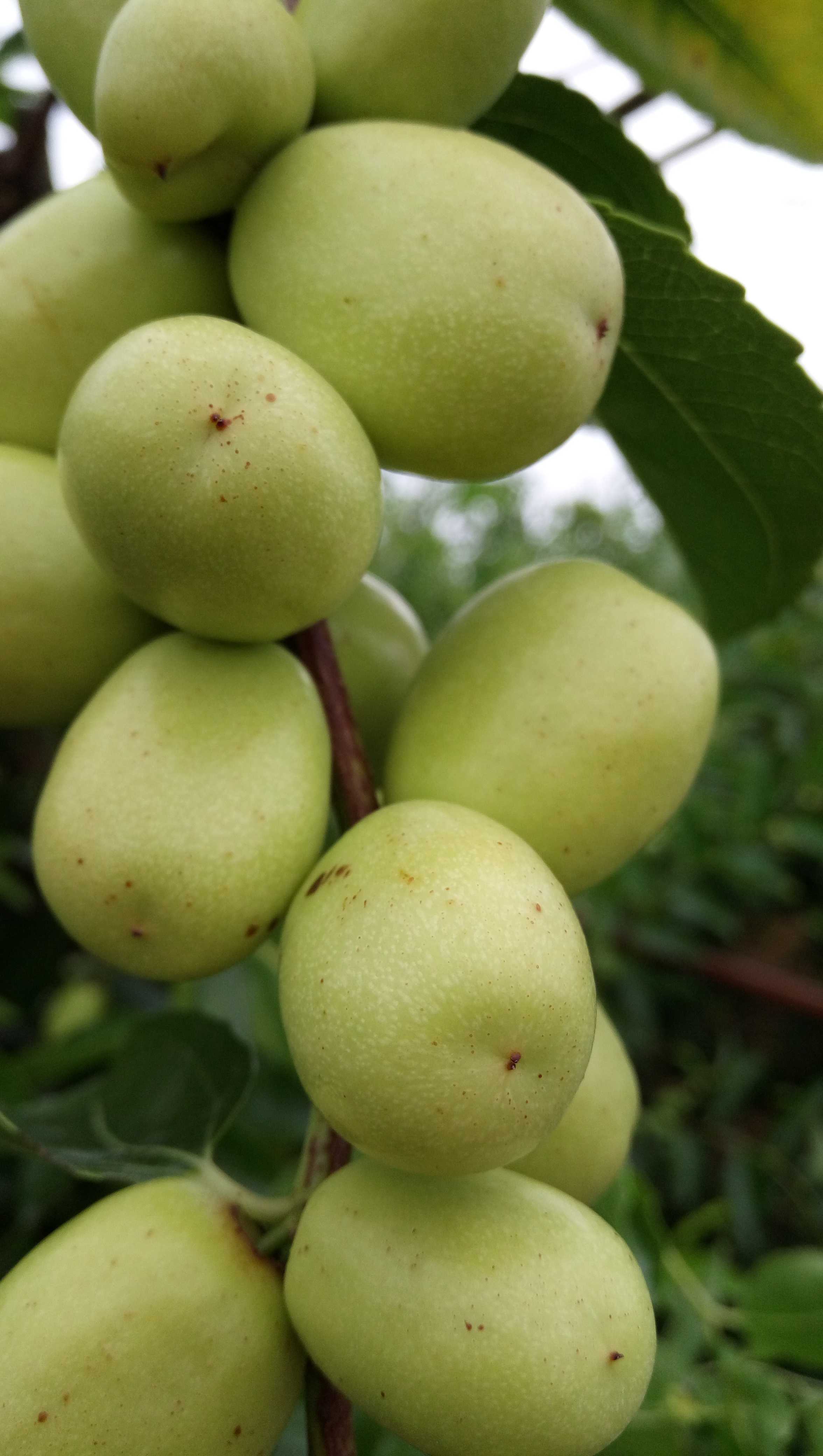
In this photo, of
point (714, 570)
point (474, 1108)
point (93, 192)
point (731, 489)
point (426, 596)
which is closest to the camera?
point (474, 1108)

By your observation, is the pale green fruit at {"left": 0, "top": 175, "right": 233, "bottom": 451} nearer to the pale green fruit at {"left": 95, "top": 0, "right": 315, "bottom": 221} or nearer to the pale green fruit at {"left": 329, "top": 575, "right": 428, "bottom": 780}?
the pale green fruit at {"left": 95, "top": 0, "right": 315, "bottom": 221}

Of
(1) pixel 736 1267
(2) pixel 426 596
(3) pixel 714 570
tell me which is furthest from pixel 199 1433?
(2) pixel 426 596

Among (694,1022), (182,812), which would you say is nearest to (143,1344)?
(182,812)

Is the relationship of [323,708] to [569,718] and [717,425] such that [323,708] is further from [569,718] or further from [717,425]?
[717,425]

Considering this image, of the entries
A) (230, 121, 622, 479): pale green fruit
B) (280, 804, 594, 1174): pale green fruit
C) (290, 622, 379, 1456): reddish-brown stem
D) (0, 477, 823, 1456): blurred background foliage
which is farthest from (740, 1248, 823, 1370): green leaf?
(230, 121, 622, 479): pale green fruit

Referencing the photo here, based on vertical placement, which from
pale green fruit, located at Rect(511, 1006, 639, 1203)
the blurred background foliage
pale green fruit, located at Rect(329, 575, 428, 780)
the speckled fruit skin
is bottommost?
the blurred background foliage

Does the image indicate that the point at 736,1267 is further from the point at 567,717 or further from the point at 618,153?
the point at 618,153
